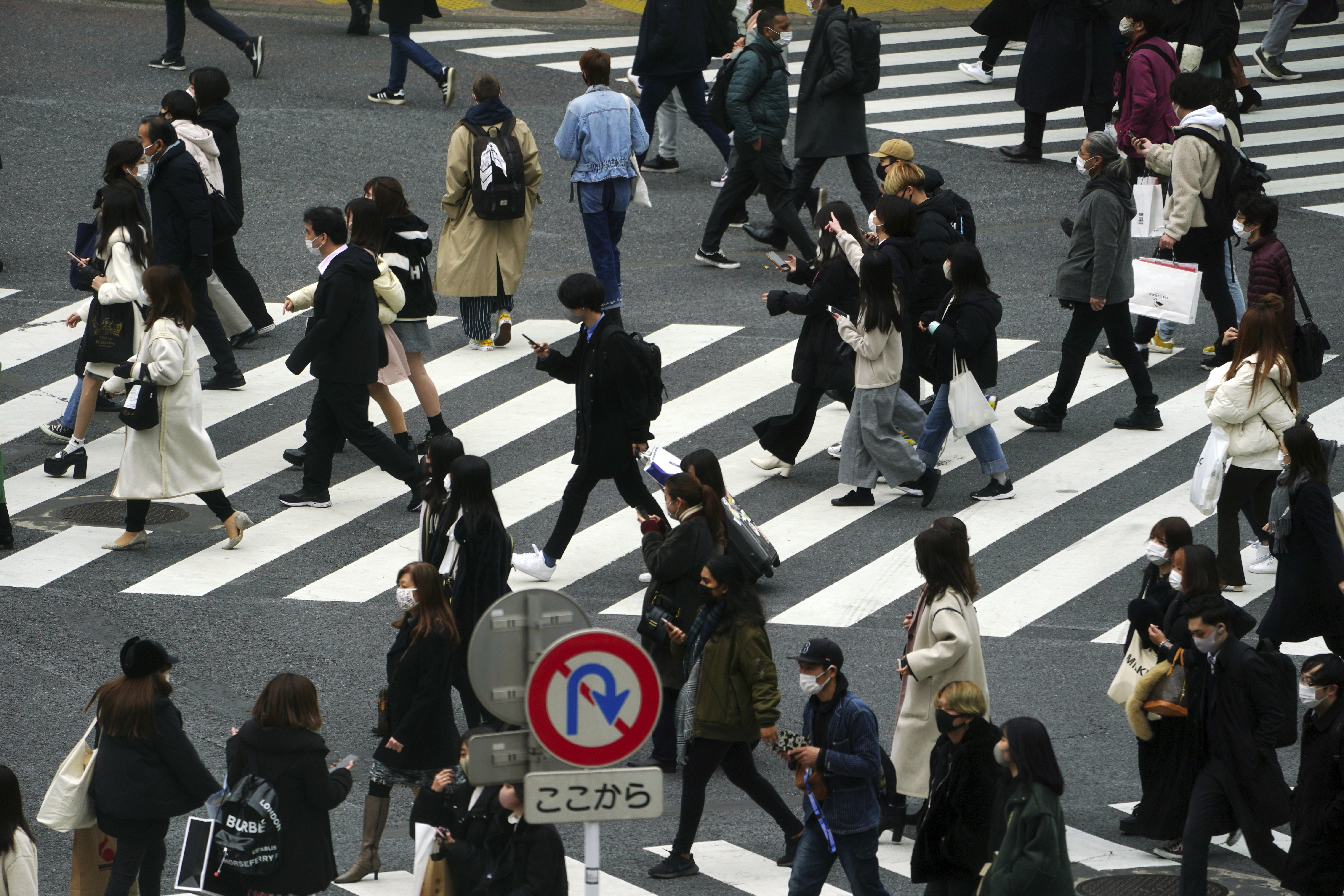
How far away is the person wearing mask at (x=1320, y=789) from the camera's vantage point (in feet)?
25.4

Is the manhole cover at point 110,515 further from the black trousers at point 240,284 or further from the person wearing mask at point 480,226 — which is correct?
the person wearing mask at point 480,226

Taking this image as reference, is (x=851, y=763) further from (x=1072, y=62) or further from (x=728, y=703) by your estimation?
(x=1072, y=62)

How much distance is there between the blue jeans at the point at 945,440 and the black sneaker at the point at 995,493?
85mm

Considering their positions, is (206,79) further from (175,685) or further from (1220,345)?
(1220,345)

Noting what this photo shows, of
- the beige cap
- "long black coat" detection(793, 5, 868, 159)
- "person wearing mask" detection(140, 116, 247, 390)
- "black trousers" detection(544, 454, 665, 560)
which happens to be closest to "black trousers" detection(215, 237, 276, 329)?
"person wearing mask" detection(140, 116, 247, 390)

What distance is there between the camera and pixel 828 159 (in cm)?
1856

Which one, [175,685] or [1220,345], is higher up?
[1220,345]

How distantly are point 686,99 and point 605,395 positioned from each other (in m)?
7.79

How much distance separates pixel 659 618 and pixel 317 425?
3.98 meters

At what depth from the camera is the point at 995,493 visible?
41.0 ft

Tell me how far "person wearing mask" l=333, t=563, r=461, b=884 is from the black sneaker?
5.18m

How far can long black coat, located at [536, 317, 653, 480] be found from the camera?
35.7ft

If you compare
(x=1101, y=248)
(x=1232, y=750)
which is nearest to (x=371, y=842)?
(x=1232, y=750)

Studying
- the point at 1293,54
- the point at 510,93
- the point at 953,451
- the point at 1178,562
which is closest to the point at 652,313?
the point at 953,451
